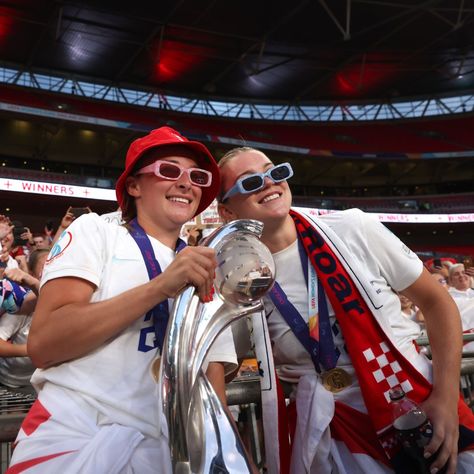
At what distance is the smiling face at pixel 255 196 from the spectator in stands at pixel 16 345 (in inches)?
69.7

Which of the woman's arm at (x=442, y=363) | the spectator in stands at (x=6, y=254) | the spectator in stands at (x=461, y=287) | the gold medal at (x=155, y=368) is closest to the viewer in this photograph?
the gold medal at (x=155, y=368)

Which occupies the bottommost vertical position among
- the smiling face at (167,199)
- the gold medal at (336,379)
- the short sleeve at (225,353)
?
the gold medal at (336,379)

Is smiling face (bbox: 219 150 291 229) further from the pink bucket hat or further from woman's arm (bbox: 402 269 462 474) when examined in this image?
woman's arm (bbox: 402 269 462 474)

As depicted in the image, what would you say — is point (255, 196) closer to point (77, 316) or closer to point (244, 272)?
point (77, 316)

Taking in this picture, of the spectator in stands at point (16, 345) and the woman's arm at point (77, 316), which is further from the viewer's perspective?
the spectator in stands at point (16, 345)

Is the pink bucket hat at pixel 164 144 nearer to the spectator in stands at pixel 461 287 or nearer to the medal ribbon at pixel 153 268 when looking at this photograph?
the medal ribbon at pixel 153 268

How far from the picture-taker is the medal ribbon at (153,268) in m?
1.08

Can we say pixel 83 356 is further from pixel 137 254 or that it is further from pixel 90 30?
pixel 90 30

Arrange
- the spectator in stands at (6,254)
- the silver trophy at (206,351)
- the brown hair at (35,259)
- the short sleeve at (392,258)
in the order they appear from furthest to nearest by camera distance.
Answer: the spectator in stands at (6,254) → the brown hair at (35,259) → the short sleeve at (392,258) → the silver trophy at (206,351)

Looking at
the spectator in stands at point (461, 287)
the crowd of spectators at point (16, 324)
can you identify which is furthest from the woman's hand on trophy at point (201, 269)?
the spectator in stands at point (461, 287)

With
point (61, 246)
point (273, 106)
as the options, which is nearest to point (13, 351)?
point (61, 246)

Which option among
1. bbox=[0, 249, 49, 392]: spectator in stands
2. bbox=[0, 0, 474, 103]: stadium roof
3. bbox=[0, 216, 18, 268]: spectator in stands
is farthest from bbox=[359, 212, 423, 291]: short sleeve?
bbox=[0, 0, 474, 103]: stadium roof

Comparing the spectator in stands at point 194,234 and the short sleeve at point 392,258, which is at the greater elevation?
the spectator in stands at point 194,234

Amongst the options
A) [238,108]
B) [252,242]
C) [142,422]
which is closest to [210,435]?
[252,242]
